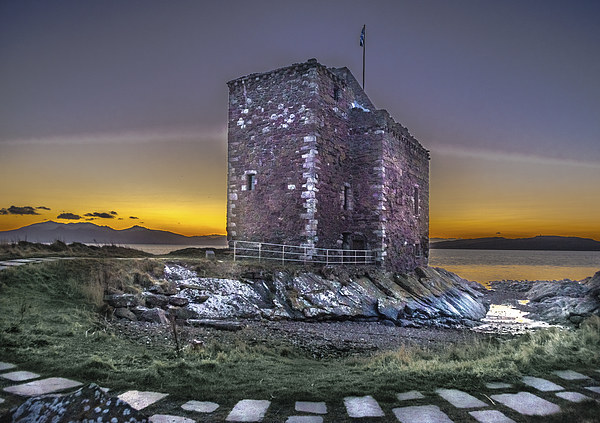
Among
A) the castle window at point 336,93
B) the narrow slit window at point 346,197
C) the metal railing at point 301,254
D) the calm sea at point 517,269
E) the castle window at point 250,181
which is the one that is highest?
the castle window at point 336,93

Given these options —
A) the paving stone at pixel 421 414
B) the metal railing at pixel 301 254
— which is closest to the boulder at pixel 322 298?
the metal railing at pixel 301 254

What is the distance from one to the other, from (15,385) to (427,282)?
68.9ft

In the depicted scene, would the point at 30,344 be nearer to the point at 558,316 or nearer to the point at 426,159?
the point at 558,316

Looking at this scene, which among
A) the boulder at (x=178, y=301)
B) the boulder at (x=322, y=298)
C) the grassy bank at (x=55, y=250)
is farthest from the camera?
the grassy bank at (x=55, y=250)

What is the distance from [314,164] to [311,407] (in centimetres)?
1445

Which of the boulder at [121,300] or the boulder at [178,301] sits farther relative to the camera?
the boulder at [178,301]

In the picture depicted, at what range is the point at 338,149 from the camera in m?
20.6

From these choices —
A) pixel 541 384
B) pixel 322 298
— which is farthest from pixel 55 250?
pixel 541 384

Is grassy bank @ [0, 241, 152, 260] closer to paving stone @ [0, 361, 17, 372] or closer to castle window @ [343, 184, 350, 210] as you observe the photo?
paving stone @ [0, 361, 17, 372]

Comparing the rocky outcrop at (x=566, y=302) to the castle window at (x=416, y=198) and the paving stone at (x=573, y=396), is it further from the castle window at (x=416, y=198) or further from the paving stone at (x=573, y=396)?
the paving stone at (x=573, y=396)

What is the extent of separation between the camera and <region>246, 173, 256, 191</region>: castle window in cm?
2042

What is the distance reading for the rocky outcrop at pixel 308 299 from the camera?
12461 mm

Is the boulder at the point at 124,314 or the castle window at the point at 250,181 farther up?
the castle window at the point at 250,181

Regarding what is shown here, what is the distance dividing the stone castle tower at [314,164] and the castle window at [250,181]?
5cm
